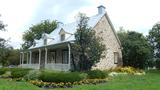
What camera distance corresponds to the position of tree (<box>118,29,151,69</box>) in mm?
30375

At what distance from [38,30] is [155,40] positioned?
34.0 metres

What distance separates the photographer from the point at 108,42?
31.2 meters

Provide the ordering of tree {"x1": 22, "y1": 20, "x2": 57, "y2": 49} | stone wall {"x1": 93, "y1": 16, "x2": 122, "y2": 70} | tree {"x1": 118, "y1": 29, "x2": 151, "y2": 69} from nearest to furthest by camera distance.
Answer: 1. stone wall {"x1": 93, "y1": 16, "x2": 122, "y2": 70}
2. tree {"x1": 118, "y1": 29, "x2": 151, "y2": 69}
3. tree {"x1": 22, "y1": 20, "x2": 57, "y2": 49}

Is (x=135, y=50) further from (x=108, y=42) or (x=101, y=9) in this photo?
(x=101, y=9)

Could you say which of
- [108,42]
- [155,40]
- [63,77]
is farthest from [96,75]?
[155,40]

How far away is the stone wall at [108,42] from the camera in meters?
30.2

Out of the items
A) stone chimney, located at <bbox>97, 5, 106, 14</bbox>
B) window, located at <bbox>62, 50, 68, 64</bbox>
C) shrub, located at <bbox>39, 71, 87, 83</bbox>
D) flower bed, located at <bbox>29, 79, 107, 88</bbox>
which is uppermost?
stone chimney, located at <bbox>97, 5, 106, 14</bbox>

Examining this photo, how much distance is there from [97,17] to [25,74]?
1297 cm

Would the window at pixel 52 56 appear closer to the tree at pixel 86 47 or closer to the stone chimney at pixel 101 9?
the stone chimney at pixel 101 9

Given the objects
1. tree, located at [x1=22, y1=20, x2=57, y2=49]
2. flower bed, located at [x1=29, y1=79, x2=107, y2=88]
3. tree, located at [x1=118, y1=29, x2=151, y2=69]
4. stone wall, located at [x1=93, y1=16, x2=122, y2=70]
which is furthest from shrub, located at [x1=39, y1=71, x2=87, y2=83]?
tree, located at [x1=22, y1=20, x2=57, y2=49]

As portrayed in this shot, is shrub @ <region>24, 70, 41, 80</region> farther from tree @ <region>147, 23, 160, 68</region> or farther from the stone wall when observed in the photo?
tree @ <region>147, 23, 160, 68</region>

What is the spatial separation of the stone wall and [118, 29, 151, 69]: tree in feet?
3.09

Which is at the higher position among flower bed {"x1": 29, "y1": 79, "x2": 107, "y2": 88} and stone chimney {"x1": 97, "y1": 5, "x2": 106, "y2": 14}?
stone chimney {"x1": 97, "y1": 5, "x2": 106, "y2": 14}

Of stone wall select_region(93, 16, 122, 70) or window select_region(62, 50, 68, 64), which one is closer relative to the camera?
stone wall select_region(93, 16, 122, 70)
